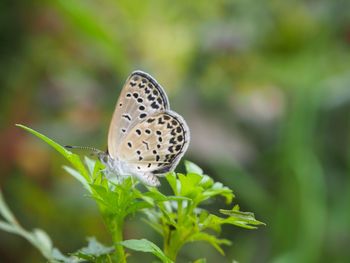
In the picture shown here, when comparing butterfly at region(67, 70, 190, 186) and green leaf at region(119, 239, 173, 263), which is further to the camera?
butterfly at region(67, 70, 190, 186)

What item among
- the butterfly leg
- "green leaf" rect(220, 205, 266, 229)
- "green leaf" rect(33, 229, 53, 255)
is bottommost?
"green leaf" rect(33, 229, 53, 255)

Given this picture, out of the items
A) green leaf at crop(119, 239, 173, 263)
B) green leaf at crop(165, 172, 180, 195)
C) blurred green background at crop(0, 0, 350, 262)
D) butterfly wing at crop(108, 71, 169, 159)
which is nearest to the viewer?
green leaf at crop(119, 239, 173, 263)

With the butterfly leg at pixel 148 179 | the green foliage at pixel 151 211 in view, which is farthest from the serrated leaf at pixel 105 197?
the butterfly leg at pixel 148 179

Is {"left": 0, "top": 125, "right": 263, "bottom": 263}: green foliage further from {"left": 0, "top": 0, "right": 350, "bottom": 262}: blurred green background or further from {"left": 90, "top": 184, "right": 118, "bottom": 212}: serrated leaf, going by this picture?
{"left": 0, "top": 0, "right": 350, "bottom": 262}: blurred green background

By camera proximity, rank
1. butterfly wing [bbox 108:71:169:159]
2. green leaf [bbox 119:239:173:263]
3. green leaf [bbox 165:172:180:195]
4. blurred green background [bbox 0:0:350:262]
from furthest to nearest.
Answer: blurred green background [bbox 0:0:350:262], butterfly wing [bbox 108:71:169:159], green leaf [bbox 165:172:180:195], green leaf [bbox 119:239:173:263]

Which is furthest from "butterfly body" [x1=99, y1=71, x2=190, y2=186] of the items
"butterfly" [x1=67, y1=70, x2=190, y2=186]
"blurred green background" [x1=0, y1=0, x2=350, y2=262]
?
"blurred green background" [x1=0, y1=0, x2=350, y2=262]

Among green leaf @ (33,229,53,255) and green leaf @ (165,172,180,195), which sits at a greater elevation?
green leaf @ (165,172,180,195)

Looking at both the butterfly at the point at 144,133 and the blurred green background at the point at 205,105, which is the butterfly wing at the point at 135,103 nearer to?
the butterfly at the point at 144,133
